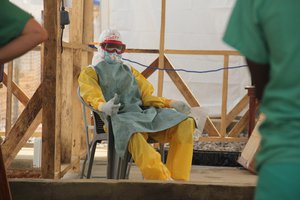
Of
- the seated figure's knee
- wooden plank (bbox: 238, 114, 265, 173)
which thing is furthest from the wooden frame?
the seated figure's knee

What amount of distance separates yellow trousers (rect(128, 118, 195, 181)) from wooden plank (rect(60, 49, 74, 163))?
0.90m

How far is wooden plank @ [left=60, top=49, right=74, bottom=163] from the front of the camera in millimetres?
4734

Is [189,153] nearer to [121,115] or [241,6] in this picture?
[121,115]

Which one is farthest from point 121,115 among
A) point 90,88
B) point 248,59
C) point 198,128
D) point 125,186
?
point 248,59

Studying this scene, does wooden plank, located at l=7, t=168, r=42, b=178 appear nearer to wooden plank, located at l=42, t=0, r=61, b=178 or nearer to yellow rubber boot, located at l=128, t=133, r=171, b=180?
wooden plank, located at l=42, t=0, r=61, b=178

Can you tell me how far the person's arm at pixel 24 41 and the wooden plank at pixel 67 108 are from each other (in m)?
2.85

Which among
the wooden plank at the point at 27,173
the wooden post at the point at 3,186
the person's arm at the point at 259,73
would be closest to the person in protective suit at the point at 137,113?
the wooden plank at the point at 27,173

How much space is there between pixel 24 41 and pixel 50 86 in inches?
79.8

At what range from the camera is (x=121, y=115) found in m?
4.07

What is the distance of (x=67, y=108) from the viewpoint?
484 cm

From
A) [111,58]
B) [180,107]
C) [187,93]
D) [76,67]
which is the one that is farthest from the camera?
[187,93]

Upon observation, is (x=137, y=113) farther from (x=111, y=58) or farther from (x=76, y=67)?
(x=76, y=67)

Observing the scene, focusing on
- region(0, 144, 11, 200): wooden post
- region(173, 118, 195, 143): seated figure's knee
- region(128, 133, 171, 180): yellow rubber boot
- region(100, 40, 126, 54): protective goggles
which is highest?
region(100, 40, 126, 54): protective goggles

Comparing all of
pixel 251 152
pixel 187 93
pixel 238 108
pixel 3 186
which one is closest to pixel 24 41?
pixel 3 186
